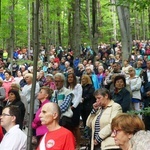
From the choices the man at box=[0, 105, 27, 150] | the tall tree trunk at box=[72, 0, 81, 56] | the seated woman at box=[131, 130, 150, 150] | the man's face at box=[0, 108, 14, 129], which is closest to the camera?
the seated woman at box=[131, 130, 150, 150]

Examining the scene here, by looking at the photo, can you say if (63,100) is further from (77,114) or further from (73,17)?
(73,17)

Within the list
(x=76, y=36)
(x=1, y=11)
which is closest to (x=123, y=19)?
(x=76, y=36)

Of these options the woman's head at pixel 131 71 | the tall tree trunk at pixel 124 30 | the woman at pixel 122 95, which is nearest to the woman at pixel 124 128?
the woman at pixel 122 95

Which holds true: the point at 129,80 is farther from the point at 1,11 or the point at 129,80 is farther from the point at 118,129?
the point at 1,11

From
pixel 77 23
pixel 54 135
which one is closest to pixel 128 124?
pixel 54 135

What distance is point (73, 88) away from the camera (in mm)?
8859

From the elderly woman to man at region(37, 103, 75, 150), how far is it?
100 centimetres

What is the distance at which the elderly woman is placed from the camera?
555 centimetres

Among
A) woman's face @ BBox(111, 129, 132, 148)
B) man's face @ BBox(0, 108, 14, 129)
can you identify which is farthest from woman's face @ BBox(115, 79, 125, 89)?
woman's face @ BBox(111, 129, 132, 148)

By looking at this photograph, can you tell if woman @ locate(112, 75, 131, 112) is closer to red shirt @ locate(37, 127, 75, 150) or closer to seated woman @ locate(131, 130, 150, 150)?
red shirt @ locate(37, 127, 75, 150)

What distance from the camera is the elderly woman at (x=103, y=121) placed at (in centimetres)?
555

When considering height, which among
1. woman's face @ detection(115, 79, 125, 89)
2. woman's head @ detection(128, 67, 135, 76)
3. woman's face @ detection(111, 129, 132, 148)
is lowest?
woman's face @ detection(111, 129, 132, 148)

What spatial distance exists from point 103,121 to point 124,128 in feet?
6.55

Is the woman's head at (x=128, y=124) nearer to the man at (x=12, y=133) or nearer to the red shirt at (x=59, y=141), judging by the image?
the red shirt at (x=59, y=141)
